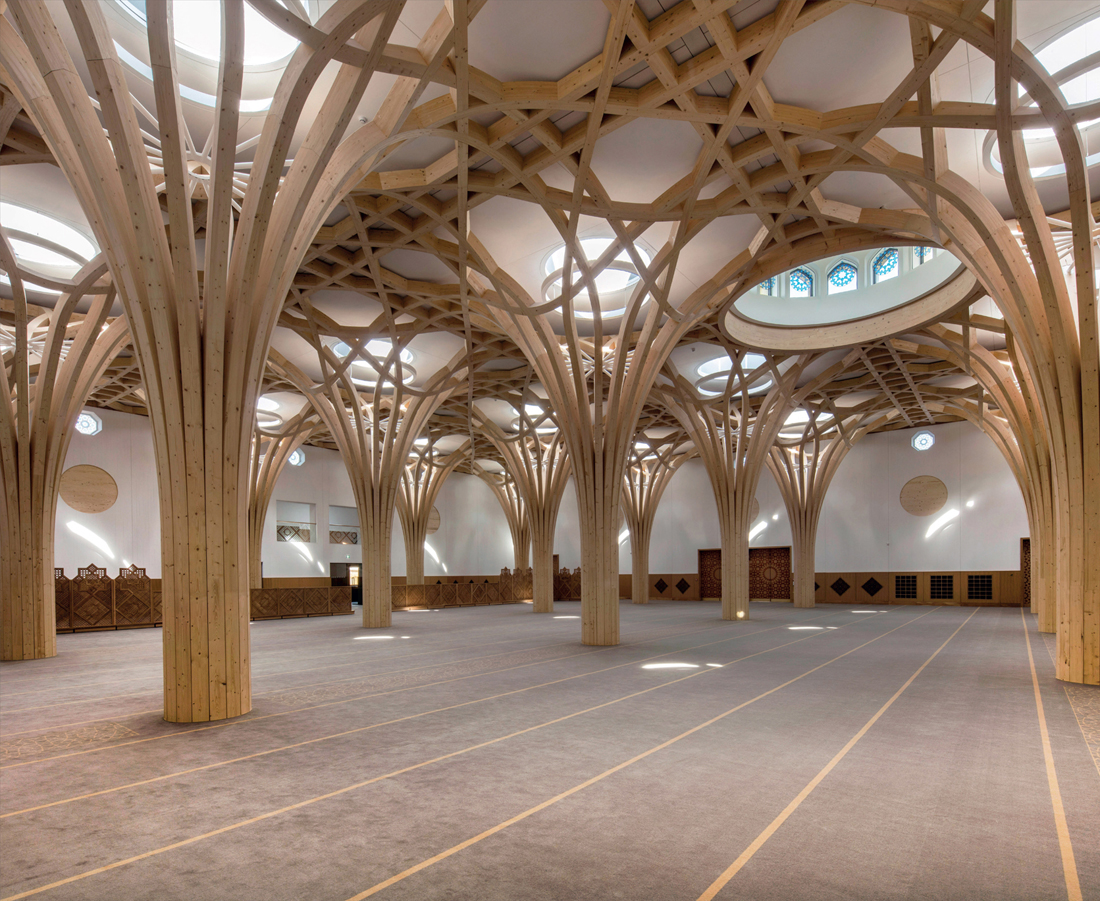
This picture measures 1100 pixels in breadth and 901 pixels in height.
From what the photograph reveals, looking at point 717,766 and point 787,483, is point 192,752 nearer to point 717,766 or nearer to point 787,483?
point 717,766

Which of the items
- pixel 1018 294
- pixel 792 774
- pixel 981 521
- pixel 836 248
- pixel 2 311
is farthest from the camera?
pixel 981 521

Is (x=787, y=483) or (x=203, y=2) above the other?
(x=203, y=2)

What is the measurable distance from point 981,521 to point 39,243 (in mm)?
46667

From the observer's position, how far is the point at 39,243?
685 inches

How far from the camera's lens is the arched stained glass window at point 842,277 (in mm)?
25836

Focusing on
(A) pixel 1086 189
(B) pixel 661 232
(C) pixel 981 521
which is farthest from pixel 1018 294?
(C) pixel 981 521

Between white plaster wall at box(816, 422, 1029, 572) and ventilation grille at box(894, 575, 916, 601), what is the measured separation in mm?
509

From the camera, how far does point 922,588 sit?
42.7m

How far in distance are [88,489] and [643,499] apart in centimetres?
3268

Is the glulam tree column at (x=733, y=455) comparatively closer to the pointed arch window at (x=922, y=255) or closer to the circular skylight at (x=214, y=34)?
the pointed arch window at (x=922, y=255)

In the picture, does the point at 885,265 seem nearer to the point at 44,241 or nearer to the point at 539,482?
the point at 539,482

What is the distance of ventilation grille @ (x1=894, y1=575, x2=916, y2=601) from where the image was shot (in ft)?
141

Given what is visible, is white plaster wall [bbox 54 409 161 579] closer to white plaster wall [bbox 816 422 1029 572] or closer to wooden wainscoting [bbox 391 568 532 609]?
wooden wainscoting [bbox 391 568 532 609]

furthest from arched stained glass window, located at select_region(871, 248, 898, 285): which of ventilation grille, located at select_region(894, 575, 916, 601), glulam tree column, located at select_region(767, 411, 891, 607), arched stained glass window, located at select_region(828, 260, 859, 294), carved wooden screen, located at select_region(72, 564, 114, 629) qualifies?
carved wooden screen, located at select_region(72, 564, 114, 629)
